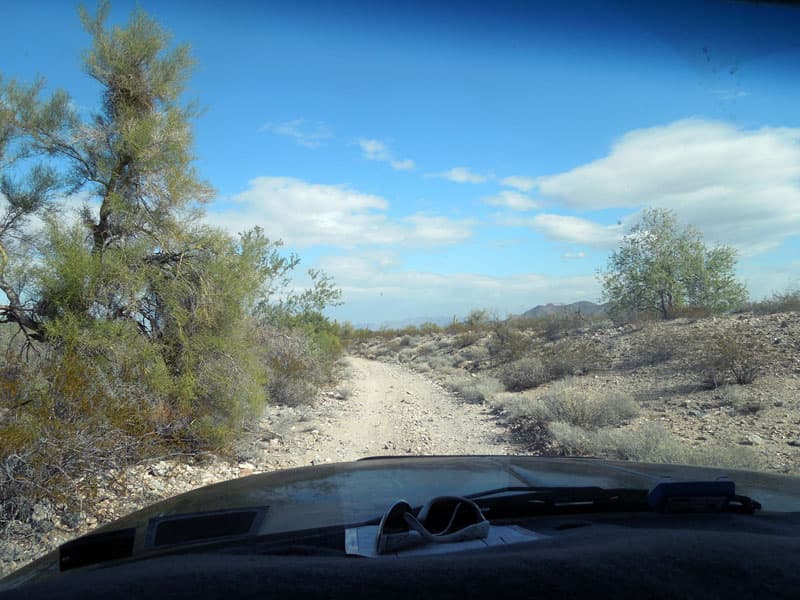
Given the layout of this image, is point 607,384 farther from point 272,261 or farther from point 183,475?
Result: point 183,475

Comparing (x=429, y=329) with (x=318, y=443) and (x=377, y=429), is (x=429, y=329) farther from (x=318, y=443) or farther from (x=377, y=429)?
(x=318, y=443)

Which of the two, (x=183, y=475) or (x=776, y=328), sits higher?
(x=776, y=328)

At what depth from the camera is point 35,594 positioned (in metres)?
1.72

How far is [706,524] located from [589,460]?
6.33ft

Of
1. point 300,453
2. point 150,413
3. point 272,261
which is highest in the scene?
point 272,261

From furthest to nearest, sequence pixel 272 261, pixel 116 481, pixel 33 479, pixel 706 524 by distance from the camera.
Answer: pixel 272 261 < pixel 116 481 < pixel 33 479 < pixel 706 524

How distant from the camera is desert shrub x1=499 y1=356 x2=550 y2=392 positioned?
1822 cm

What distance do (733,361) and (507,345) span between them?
1236cm

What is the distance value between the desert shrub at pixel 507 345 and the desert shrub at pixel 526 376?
13.8 ft

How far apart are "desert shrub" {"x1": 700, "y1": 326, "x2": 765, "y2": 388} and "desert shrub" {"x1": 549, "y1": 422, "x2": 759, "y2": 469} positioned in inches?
144

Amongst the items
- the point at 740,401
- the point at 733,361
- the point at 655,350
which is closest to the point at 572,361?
the point at 655,350

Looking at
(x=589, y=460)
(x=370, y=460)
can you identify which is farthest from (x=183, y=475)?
(x=589, y=460)

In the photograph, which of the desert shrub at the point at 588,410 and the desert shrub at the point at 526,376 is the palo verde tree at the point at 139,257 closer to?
the desert shrub at the point at 588,410

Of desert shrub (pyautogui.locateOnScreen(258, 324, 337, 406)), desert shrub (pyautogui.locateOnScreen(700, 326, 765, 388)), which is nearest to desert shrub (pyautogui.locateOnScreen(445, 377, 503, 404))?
desert shrub (pyautogui.locateOnScreen(258, 324, 337, 406))
